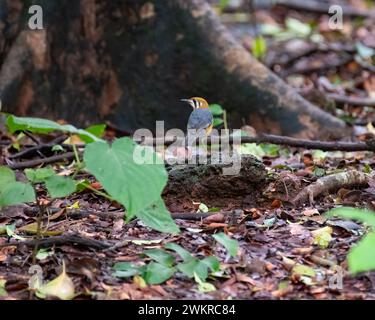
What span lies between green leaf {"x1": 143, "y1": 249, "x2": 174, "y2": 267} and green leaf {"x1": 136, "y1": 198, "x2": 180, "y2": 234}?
13 cm

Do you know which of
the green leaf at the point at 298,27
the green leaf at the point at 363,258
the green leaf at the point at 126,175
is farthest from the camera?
the green leaf at the point at 298,27

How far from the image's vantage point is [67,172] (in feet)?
14.5

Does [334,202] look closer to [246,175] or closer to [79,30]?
[246,175]

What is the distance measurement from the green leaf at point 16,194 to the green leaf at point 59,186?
0.08 metres

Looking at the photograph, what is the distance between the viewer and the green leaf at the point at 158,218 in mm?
3025

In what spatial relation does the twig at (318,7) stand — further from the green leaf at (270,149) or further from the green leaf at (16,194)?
the green leaf at (16,194)

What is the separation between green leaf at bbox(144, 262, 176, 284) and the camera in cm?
297

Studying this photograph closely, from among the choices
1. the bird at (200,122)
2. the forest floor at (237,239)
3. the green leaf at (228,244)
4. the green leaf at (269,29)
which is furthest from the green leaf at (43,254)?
the green leaf at (269,29)

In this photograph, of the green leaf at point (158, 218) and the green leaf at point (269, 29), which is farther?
the green leaf at point (269, 29)

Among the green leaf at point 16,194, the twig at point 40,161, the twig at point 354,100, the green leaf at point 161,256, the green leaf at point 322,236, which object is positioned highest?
the twig at point 354,100

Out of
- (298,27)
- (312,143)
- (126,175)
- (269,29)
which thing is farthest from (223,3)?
(126,175)

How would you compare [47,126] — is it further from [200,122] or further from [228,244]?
[200,122]

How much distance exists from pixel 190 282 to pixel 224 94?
→ 10.2ft
